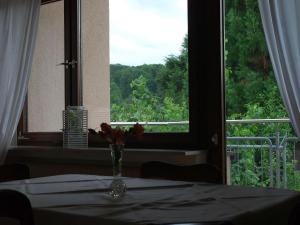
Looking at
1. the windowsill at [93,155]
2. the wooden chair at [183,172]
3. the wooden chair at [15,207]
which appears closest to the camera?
the wooden chair at [15,207]

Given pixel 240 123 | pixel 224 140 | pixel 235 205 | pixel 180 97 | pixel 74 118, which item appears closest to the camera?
pixel 235 205

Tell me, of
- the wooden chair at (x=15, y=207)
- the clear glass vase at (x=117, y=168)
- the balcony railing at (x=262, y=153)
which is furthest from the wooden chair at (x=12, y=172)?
the balcony railing at (x=262, y=153)

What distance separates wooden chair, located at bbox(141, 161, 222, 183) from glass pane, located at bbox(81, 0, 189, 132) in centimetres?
64

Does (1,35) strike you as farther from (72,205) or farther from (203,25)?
(72,205)

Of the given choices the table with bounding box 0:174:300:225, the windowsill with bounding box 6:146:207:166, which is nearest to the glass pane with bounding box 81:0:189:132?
the windowsill with bounding box 6:146:207:166

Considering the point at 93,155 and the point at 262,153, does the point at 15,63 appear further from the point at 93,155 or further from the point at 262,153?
the point at 262,153

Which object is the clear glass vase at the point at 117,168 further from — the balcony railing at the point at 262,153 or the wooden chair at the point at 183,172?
the balcony railing at the point at 262,153

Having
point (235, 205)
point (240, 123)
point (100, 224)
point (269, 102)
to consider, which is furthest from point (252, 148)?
point (100, 224)

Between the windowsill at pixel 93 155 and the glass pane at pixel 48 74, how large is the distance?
0.28 m

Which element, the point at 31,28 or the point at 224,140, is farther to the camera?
the point at 31,28

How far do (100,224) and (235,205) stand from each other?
46 centimetres

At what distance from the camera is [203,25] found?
2648 millimetres

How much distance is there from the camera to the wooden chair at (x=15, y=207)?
44.8 inches

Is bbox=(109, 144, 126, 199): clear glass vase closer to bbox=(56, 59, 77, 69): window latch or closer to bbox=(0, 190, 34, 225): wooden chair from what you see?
bbox=(0, 190, 34, 225): wooden chair
